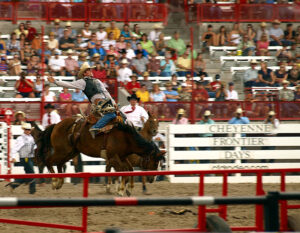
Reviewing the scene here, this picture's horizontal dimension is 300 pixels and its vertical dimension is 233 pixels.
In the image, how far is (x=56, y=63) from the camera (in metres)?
17.2

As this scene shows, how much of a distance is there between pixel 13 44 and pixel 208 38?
6.21m

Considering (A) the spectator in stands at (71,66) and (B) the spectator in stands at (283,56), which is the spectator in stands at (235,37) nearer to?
(B) the spectator in stands at (283,56)

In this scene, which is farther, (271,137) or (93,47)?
(93,47)

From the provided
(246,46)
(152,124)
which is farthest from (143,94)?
(246,46)

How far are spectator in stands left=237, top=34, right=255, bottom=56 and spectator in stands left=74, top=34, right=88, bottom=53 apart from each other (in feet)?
16.1

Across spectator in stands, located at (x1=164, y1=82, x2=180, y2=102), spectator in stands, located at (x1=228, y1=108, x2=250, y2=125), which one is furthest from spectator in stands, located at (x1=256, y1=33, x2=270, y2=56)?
spectator in stands, located at (x1=228, y1=108, x2=250, y2=125)

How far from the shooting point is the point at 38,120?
1555 cm

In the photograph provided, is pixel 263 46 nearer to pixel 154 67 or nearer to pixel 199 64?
pixel 199 64

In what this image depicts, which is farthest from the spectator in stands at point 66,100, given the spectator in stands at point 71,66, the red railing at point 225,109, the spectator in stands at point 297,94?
the spectator in stands at point 297,94

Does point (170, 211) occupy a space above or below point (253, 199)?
below

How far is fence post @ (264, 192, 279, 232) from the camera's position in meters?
4.92

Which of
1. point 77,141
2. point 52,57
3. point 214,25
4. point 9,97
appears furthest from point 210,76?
point 77,141

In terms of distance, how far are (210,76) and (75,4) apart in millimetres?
5061

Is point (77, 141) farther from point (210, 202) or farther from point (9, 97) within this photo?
point (210, 202)
